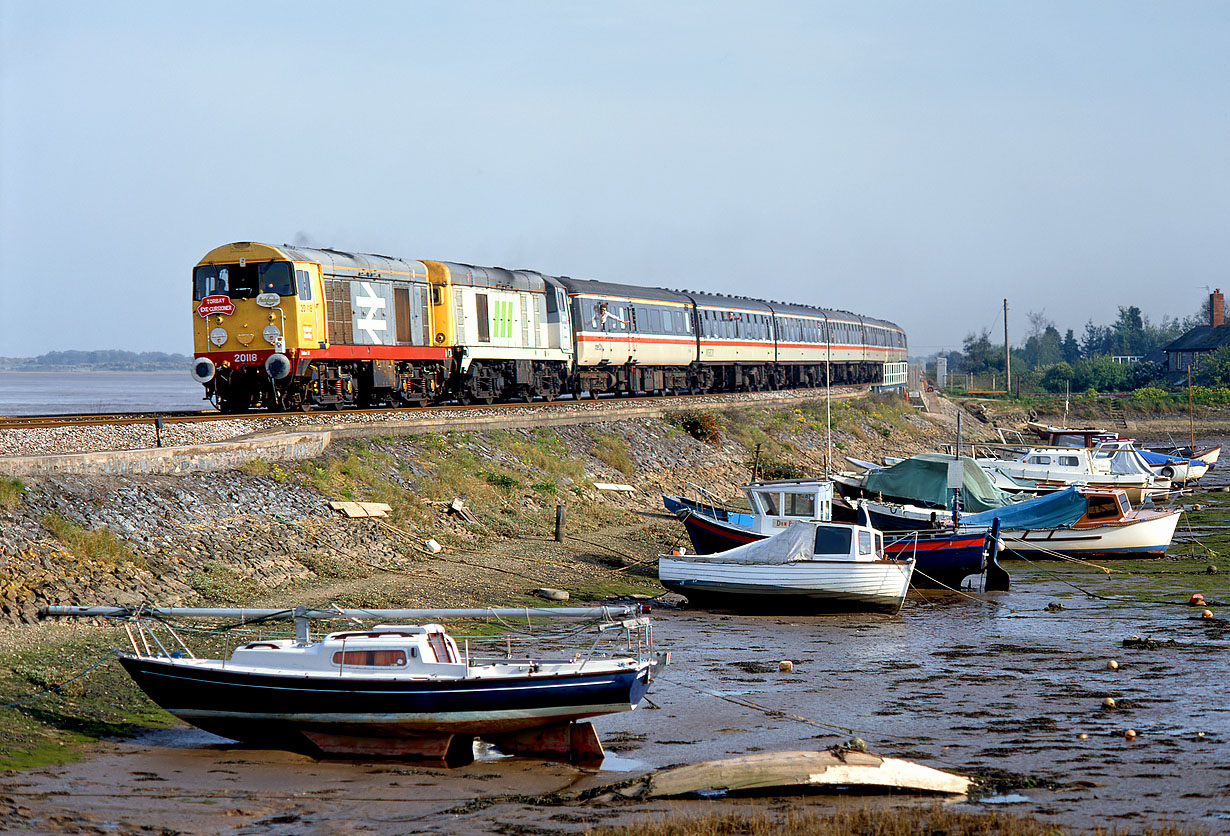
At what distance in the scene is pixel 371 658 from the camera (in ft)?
44.6

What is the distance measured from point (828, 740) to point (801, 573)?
8.67 m

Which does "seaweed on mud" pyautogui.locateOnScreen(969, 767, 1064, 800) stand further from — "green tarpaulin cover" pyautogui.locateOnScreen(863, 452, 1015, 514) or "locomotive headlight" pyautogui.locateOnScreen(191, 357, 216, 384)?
"locomotive headlight" pyautogui.locateOnScreen(191, 357, 216, 384)

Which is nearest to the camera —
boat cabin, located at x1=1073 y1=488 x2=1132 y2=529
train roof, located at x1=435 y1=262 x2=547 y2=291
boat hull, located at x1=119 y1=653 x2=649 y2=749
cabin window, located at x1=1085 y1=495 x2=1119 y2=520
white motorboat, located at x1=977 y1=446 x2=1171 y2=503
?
boat hull, located at x1=119 y1=653 x2=649 y2=749

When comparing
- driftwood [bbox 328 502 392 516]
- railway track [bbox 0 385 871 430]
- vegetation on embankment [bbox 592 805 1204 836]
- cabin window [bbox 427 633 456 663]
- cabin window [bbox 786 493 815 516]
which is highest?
railway track [bbox 0 385 871 430]

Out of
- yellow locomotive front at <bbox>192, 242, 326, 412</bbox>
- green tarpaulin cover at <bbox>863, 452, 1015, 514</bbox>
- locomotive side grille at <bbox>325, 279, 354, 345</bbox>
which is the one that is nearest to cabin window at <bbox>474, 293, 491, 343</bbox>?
locomotive side grille at <bbox>325, 279, 354, 345</bbox>

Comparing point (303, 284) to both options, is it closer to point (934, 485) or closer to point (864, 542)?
point (864, 542)

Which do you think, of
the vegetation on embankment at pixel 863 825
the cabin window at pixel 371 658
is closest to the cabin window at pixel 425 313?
the cabin window at pixel 371 658

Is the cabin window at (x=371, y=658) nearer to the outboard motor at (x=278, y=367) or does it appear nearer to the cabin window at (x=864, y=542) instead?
the cabin window at (x=864, y=542)

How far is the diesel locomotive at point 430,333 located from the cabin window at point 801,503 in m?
12.2

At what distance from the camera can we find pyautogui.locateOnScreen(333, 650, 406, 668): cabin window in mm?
13539

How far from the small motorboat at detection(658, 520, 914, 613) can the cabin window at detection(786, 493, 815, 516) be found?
303cm

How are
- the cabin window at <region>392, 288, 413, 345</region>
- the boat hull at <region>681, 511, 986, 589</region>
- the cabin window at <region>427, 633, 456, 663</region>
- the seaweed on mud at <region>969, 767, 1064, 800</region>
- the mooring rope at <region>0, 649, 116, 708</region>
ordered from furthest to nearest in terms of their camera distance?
the cabin window at <region>392, 288, 413, 345</region>, the boat hull at <region>681, 511, 986, 589</region>, the cabin window at <region>427, 633, 456, 663</region>, the mooring rope at <region>0, 649, 116, 708</region>, the seaweed on mud at <region>969, 767, 1064, 800</region>

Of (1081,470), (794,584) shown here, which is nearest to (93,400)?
(1081,470)

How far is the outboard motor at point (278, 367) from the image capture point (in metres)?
29.1
